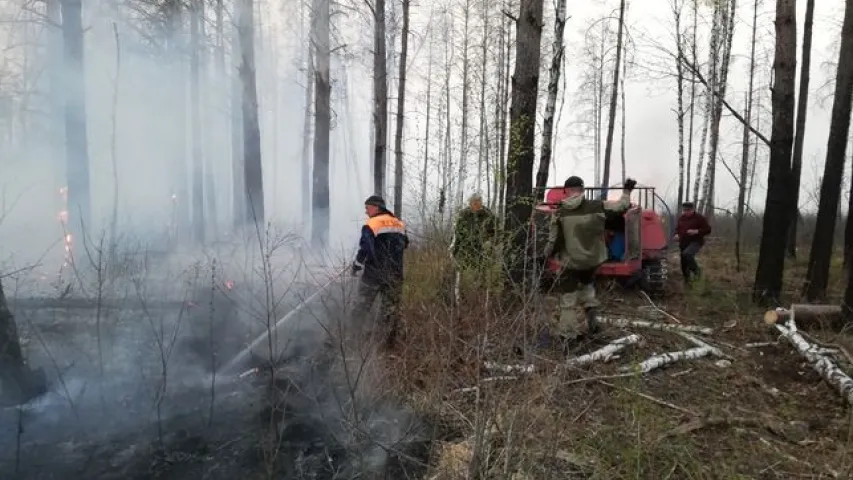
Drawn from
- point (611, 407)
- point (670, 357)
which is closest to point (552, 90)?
point (670, 357)

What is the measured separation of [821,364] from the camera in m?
4.64

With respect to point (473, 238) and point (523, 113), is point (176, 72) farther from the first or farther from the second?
point (473, 238)

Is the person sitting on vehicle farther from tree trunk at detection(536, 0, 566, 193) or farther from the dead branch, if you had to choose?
the dead branch

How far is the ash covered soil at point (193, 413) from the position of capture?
3.70 meters

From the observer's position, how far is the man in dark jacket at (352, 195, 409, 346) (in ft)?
18.5

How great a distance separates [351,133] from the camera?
4088cm

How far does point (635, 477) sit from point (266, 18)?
53.6 ft

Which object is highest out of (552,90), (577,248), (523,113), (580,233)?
(552,90)

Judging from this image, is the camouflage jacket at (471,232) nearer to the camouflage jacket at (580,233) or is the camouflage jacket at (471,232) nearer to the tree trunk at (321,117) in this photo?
the camouflage jacket at (580,233)

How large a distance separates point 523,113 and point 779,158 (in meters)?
3.29

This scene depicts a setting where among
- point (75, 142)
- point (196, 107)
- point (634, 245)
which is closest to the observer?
point (634, 245)

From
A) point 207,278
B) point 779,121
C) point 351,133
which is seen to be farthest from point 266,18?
point 351,133

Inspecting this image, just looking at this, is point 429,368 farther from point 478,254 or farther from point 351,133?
point 351,133

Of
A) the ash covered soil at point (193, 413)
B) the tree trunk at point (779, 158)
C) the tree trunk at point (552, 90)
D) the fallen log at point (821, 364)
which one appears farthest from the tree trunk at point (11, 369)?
the tree trunk at point (779, 158)
